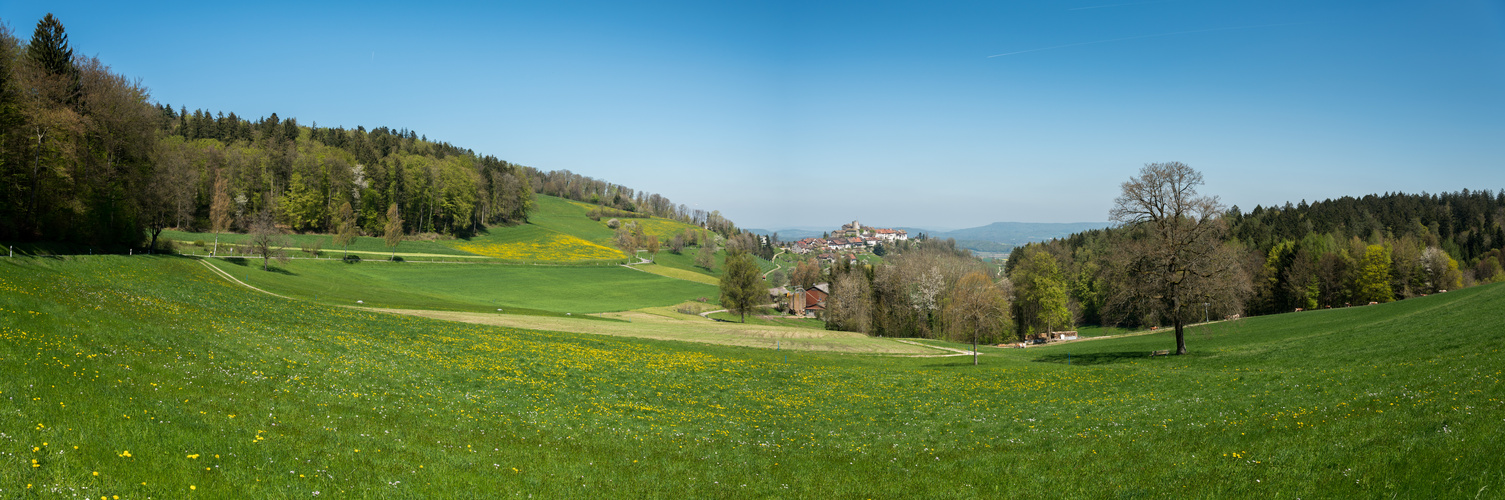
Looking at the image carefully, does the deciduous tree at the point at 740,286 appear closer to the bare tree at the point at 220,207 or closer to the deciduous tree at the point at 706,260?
the bare tree at the point at 220,207

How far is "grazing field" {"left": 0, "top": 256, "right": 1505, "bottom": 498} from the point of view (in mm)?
10312

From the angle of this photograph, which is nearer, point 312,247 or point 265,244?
point 265,244

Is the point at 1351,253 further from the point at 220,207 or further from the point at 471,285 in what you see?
the point at 220,207

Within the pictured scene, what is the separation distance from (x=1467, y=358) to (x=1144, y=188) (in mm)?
15913

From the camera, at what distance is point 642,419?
1988 cm

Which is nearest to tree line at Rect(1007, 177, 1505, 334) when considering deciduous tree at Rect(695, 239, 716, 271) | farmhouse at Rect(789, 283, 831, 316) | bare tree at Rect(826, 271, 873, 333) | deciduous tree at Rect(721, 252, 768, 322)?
bare tree at Rect(826, 271, 873, 333)

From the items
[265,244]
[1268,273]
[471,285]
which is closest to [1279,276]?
[1268,273]

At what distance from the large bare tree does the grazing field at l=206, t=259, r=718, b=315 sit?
51.8 meters

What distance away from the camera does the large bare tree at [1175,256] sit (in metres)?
34.7

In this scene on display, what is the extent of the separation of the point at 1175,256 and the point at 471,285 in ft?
265

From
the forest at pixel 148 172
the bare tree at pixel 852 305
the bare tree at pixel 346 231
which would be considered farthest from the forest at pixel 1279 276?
the forest at pixel 148 172

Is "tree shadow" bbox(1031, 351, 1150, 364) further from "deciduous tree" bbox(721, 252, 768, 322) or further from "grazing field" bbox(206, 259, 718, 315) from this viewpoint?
"deciduous tree" bbox(721, 252, 768, 322)

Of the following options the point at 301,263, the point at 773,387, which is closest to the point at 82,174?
the point at 301,263

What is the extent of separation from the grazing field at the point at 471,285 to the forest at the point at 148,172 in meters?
10.5
